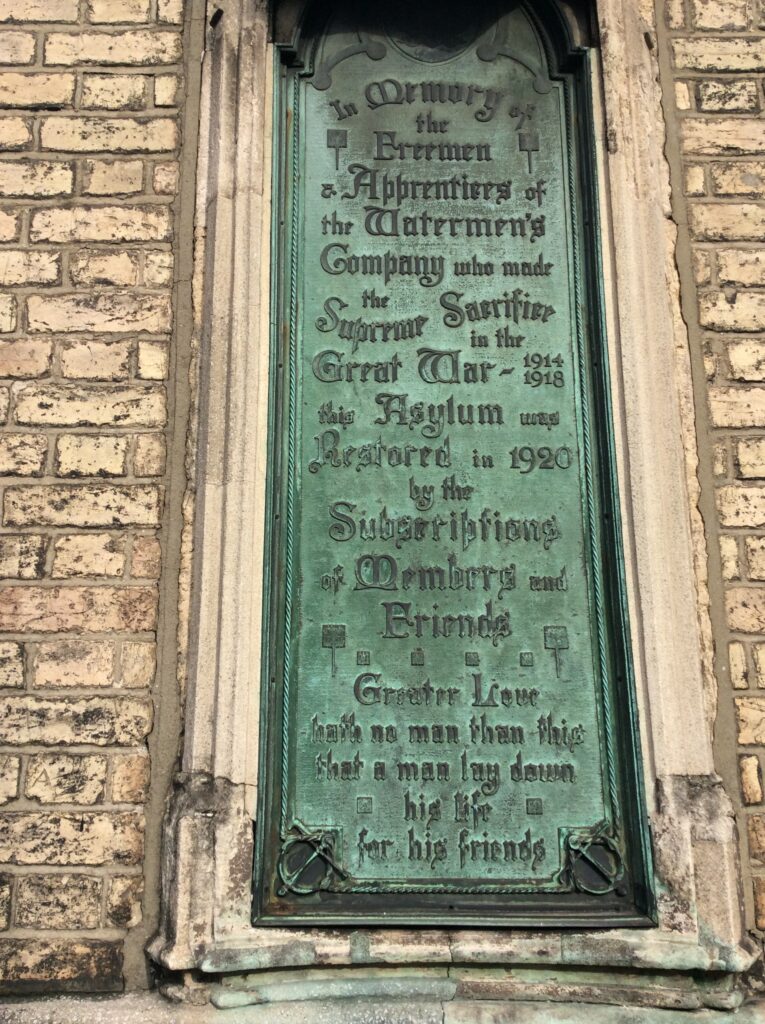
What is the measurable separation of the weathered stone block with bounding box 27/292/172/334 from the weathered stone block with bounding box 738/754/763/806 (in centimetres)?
225

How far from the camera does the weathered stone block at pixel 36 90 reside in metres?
3.77

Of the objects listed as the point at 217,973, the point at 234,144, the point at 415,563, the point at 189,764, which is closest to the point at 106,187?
the point at 234,144

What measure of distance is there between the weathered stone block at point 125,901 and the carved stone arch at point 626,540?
0.31 ft

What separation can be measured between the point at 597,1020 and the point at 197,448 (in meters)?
1.99

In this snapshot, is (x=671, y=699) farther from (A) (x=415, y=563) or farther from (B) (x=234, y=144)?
(B) (x=234, y=144)

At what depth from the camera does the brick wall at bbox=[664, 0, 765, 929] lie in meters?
3.29

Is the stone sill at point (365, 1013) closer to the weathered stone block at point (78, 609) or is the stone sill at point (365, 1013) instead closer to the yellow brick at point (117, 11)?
the weathered stone block at point (78, 609)

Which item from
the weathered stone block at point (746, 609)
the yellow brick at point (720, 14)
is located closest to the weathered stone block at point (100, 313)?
the weathered stone block at point (746, 609)

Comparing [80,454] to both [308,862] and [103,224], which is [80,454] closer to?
[103,224]

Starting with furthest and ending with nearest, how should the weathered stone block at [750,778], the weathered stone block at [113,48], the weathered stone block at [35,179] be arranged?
1. the weathered stone block at [113,48]
2. the weathered stone block at [35,179]
3. the weathered stone block at [750,778]

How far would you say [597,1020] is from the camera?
9.39ft

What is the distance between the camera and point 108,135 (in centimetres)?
374

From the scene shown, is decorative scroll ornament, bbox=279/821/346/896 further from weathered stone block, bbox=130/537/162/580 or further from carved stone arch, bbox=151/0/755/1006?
weathered stone block, bbox=130/537/162/580

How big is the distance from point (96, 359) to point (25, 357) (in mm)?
232
